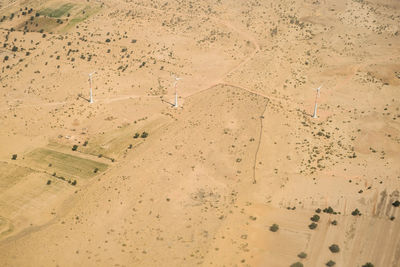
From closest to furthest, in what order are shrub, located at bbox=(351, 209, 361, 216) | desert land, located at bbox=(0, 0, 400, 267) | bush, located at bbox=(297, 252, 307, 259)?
1. bush, located at bbox=(297, 252, 307, 259)
2. desert land, located at bbox=(0, 0, 400, 267)
3. shrub, located at bbox=(351, 209, 361, 216)

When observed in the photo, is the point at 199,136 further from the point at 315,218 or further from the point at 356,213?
the point at 356,213

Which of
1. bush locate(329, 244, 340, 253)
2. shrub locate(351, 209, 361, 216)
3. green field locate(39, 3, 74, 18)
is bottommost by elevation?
bush locate(329, 244, 340, 253)

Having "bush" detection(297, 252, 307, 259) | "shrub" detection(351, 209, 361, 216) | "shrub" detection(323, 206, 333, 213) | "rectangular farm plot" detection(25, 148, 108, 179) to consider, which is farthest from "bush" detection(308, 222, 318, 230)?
"rectangular farm plot" detection(25, 148, 108, 179)

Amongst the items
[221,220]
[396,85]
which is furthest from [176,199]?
[396,85]

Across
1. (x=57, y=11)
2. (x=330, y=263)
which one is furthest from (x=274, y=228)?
(x=57, y=11)

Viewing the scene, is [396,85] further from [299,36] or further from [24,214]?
[24,214]

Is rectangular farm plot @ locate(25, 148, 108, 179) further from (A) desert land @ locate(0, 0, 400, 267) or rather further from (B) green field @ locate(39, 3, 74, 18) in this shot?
(B) green field @ locate(39, 3, 74, 18)
